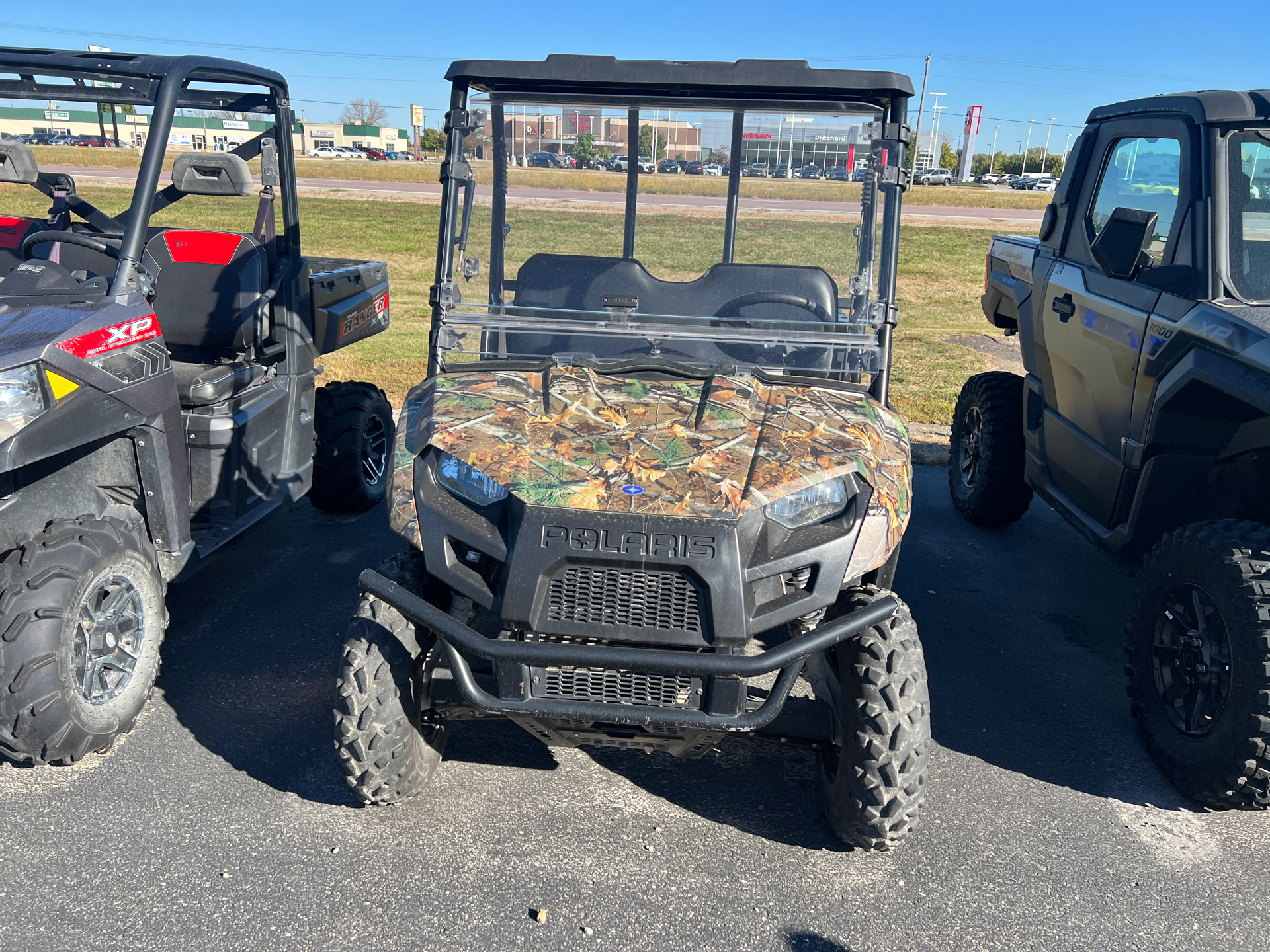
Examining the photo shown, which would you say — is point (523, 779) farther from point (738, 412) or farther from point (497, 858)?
point (738, 412)

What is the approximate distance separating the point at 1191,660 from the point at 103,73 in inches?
173

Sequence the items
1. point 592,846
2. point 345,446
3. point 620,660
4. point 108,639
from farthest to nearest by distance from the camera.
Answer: point 345,446 → point 108,639 → point 592,846 → point 620,660

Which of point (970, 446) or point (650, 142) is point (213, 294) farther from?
point (970, 446)

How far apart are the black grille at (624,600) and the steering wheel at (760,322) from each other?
51.4 inches

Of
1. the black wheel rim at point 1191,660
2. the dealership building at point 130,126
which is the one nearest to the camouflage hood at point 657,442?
the black wheel rim at point 1191,660

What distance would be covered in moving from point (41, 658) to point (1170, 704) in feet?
11.8

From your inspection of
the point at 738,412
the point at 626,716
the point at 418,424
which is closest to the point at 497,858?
the point at 626,716

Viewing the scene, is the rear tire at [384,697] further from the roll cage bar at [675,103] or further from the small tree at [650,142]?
the small tree at [650,142]

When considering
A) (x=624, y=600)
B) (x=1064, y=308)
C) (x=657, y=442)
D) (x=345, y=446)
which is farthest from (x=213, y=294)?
(x=1064, y=308)

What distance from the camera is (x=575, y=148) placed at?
392 centimetres

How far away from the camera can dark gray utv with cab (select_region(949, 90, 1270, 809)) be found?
3193mm

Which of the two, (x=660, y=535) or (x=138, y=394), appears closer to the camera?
(x=660, y=535)

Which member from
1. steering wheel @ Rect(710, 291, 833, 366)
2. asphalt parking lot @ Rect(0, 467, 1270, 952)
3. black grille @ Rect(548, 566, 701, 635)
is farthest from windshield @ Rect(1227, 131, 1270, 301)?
black grille @ Rect(548, 566, 701, 635)

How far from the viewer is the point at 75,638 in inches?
123
